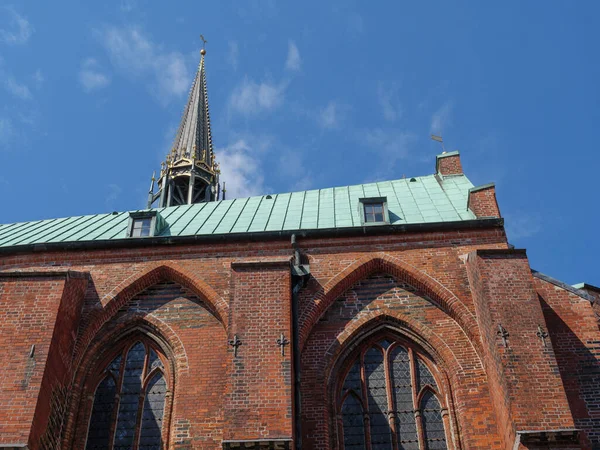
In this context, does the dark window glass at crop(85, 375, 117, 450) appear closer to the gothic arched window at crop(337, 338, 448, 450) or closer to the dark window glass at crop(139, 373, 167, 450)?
the dark window glass at crop(139, 373, 167, 450)

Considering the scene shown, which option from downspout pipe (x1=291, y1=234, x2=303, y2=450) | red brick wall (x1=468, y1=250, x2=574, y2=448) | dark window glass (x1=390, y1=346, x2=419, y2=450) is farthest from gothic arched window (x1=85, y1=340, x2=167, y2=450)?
red brick wall (x1=468, y1=250, x2=574, y2=448)

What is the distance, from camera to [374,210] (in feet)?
56.4

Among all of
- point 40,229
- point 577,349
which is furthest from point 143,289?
point 577,349

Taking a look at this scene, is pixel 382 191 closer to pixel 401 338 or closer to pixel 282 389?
pixel 401 338

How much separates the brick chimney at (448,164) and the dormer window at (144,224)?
831 centimetres

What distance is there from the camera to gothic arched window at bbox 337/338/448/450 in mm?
13203

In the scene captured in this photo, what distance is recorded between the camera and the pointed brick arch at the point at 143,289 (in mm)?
14672

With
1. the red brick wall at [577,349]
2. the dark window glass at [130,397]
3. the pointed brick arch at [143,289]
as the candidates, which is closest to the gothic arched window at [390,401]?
the red brick wall at [577,349]

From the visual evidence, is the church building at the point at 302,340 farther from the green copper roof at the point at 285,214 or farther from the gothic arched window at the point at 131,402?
the green copper roof at the point at 285,214

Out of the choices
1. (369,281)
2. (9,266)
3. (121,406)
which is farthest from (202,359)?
(9,266)

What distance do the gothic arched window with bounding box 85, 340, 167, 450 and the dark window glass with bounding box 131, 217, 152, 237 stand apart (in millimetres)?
3323

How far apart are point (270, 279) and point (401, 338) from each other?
9.77 feet

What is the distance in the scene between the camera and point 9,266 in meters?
16.6

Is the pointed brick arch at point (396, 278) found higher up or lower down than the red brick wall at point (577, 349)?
higher up
